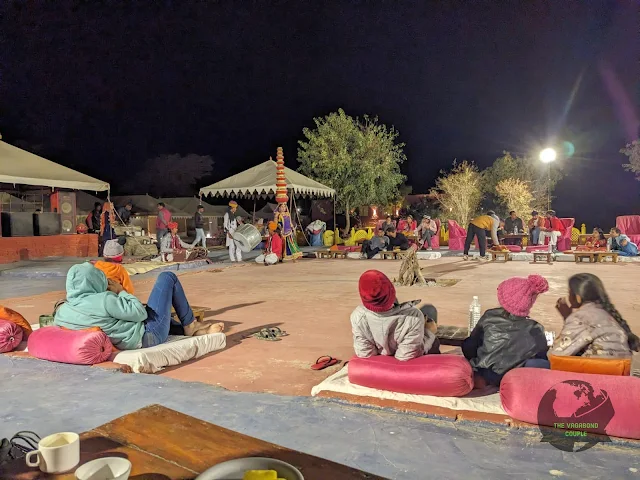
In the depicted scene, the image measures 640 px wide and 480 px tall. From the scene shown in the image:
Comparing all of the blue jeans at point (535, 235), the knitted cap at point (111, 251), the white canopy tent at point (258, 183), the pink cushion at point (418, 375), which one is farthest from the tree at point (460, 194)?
the pink cushion at point (418, 375)

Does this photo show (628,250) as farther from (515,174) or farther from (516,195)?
(515,174)

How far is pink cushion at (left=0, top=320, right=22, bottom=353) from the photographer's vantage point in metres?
4.99

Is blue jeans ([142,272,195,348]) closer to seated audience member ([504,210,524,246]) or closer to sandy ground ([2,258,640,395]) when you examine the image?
sandy ground ([2,258,640,395])

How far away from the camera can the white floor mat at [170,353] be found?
448cm

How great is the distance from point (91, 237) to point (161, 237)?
3016 mm

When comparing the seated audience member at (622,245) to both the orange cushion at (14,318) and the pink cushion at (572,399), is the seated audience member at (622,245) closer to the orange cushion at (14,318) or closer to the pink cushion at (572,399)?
the pink cushion at (572,399)

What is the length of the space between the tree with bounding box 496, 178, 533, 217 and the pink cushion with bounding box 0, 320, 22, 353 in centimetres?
2704

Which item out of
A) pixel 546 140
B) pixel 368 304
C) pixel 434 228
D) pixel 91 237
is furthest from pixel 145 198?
pixel 368 304

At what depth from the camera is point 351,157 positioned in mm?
27828

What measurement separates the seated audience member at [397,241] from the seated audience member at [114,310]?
12.0m

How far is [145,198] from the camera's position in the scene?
3838 centimetres

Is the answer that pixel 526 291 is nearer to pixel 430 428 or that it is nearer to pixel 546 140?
pixel 430 428

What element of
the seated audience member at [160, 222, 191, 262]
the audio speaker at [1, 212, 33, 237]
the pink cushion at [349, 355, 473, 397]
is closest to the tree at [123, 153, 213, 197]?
the audio speaker at [1, 212, 33, 237]

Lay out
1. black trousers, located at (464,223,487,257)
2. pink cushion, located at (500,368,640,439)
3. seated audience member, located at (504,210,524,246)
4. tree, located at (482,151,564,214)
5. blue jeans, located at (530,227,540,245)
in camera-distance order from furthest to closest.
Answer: tree, located at (482,151,564,214), seated audience member, located at (504,210,524,246), blue jeans, located at (530,227,540,245), black trousers, located at (464,223,487,257), pink cushion, located at (500,368,640,439)
